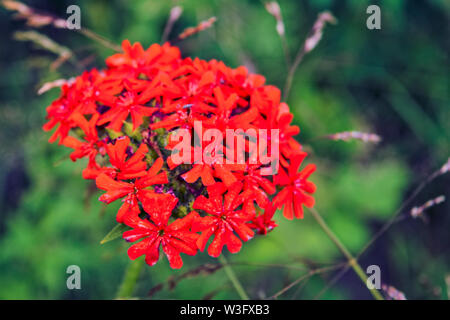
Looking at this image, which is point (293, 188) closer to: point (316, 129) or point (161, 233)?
point (161, 233)

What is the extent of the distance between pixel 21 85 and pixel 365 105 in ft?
11.8

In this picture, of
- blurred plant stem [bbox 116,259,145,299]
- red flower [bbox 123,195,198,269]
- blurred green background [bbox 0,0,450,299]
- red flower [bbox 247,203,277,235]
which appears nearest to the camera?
red flower [bbox 123,195,198,269]

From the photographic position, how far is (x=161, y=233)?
1378 mm

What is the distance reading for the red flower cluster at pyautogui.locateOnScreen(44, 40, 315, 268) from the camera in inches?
52.9

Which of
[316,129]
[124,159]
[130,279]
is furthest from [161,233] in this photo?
[316,129]

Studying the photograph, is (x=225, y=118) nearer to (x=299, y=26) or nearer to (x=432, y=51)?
(x=299, y=26)

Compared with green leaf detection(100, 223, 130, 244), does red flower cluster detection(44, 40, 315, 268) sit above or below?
above

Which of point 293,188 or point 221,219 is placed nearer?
point 221,219

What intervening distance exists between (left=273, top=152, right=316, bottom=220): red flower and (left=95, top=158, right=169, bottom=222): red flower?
0.46 metres

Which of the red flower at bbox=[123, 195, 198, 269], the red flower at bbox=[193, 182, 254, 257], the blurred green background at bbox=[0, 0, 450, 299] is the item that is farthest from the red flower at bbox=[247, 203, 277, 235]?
the blurred green background at bbox=[0, 0, 450, 299]

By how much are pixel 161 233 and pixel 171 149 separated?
30 centimetres

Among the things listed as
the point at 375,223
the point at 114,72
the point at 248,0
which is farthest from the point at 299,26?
the point at 114,72

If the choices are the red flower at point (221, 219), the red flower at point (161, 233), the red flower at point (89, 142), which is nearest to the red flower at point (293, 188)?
the red flower at point (221, 219)

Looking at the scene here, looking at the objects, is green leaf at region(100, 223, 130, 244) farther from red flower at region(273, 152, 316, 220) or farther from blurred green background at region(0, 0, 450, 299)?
blurred green background at region(0, 0, 450, 299)
